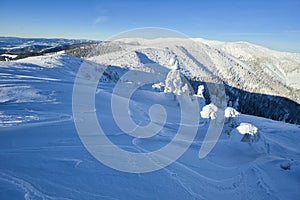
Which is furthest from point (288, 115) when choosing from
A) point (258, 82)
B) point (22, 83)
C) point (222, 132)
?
point (22, 83)

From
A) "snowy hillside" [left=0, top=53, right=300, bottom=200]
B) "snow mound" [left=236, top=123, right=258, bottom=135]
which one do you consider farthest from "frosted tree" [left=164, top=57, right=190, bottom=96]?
"snow mound" [left=236, top=123, right=258, bottom=135]

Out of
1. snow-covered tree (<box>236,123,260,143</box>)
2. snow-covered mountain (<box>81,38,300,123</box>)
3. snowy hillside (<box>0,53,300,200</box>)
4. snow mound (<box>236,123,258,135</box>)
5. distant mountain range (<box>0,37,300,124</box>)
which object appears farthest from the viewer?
snow-covered mountain (<box>81,38,300,123</box>)

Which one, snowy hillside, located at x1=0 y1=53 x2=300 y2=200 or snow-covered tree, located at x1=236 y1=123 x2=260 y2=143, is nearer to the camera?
snowy hillside, located at x1=0 y1=53 x2=300 y2=200

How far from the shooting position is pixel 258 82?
6196 inches

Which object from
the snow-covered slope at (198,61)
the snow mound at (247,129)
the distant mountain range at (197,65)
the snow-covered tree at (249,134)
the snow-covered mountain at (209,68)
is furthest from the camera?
the snow-covered slope at (198,61)

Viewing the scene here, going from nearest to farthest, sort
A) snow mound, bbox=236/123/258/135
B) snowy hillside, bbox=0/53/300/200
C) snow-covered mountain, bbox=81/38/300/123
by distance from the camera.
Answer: snowy hillside, bbox=0/53/300/200, snow mound, bbox=236/123/258/135, snow-covered mountain, bbox=81/38/300/123

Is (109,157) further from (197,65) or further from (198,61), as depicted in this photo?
(198,61)

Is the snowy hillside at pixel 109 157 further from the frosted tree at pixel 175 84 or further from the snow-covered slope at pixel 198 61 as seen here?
the snow-covered slope at pixel 198 61

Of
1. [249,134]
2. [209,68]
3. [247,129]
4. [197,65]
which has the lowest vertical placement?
[249,134]

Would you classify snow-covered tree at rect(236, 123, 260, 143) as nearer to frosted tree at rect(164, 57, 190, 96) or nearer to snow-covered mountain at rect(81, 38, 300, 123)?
frosted tree at rect(164, 57, 190, 96)

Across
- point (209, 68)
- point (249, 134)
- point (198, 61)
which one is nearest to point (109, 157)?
point (249, 134)

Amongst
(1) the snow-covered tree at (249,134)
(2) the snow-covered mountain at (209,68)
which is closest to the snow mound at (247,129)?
(1) the snow-covered tree at (249,134)

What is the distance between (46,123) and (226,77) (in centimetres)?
15917

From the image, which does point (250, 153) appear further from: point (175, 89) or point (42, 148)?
point (175, 89)
